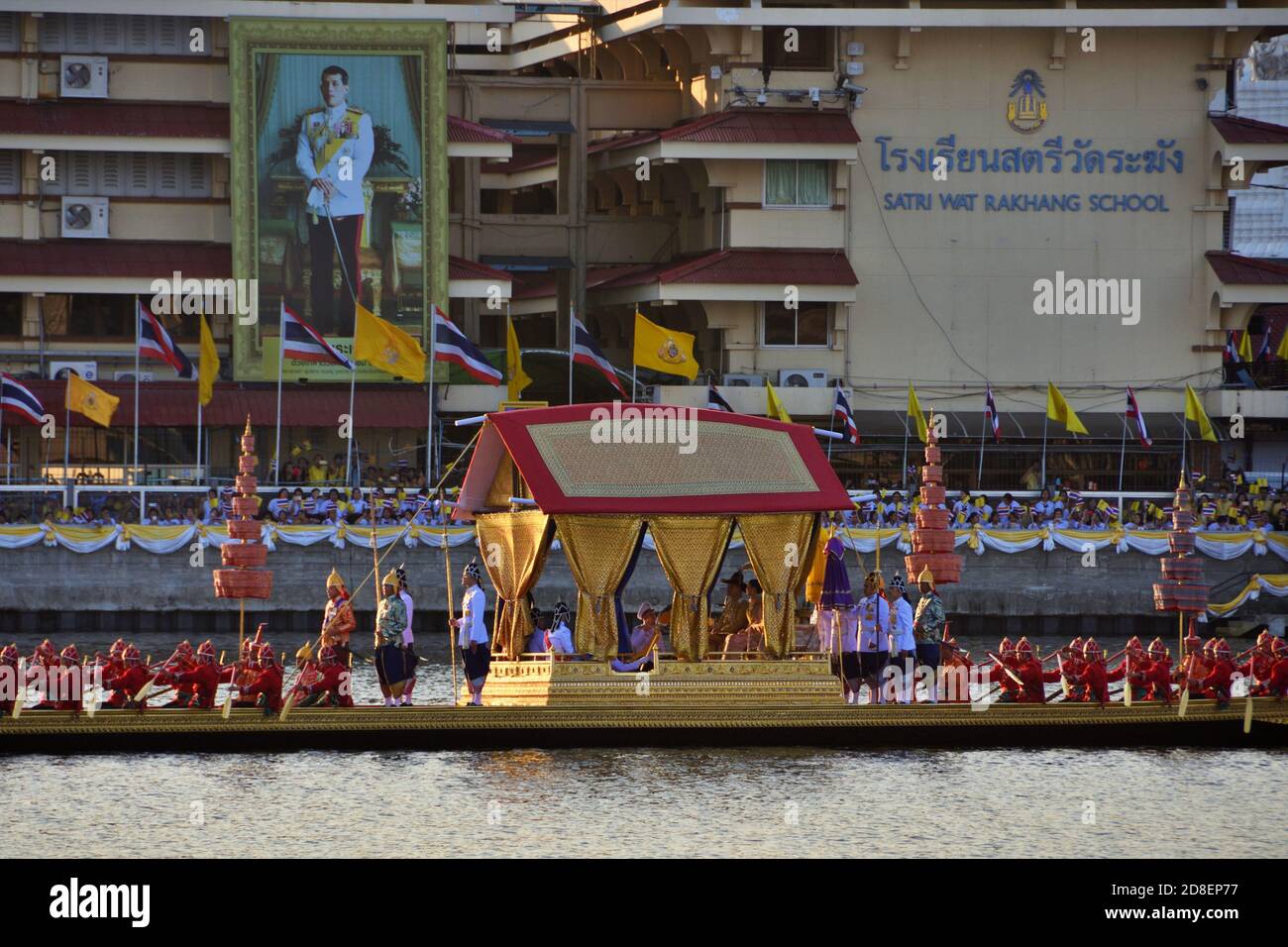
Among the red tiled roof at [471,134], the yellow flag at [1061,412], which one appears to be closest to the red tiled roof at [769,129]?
the red tiled roof at [471,134]

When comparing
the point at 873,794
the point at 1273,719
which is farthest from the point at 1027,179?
the point at 873,794

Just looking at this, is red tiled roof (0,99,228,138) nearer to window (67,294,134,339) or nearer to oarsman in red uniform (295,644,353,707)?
window (67,294,134,339)

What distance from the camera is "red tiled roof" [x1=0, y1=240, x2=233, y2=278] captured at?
189ft

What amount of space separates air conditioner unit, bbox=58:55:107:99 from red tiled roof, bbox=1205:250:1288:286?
27556 mm

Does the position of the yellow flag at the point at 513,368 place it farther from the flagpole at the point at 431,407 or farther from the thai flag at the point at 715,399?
the thai flag at the point at 715,399

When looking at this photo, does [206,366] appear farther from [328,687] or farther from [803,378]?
[328,687]

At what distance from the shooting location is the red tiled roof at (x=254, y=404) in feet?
182

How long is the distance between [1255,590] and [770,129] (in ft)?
55.8

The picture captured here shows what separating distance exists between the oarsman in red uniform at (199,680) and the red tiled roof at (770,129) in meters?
29.7

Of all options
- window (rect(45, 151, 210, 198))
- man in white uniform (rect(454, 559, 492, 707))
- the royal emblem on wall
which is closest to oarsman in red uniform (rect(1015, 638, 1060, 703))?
man in white uniform (rect(454, 559, 492, 707))

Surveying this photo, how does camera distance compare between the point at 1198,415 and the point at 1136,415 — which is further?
the point at 1198,415

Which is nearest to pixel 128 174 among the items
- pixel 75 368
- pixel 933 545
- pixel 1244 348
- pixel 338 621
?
pixel 75 368

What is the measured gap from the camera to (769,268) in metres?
58.7
